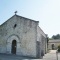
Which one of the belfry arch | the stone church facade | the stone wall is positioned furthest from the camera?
the belfry arch

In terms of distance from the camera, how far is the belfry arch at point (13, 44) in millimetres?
25084

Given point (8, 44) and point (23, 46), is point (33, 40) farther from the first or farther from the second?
point (8, 44)

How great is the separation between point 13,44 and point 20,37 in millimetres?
2305

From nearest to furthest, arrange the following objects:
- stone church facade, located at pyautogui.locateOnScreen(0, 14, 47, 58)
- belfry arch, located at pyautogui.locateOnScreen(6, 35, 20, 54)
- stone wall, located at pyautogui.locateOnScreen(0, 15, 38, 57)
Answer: stone church facade, located at pyautogui.locateOnScreen(0, 14, 47, 58) < stone wall, located at pyautogui.locateOnScreen(0, 15, 38, 57) < belfry arch, located at pyautogui.locateOnScreen(6, 35, 20, 54)

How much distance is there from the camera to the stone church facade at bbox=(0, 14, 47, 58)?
935 inches

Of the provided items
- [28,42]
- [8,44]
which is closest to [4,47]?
[8,44]

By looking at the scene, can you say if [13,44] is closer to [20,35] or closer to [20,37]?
[20,37]

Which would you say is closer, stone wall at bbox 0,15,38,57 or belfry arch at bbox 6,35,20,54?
stone wall at bbox 0,15,38,57

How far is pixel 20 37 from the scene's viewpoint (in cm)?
2500

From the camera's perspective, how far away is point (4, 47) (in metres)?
26.2

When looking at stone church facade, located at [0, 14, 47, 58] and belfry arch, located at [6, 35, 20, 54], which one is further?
belfry arch, located at [6, 35, 20, 54]

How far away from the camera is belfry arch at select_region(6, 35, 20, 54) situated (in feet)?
82.3

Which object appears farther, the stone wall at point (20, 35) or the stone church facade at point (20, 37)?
→ the stone wall at point (20, 35)

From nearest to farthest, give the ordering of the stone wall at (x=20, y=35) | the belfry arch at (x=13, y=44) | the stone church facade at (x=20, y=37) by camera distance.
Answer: the stone church facade at (x=20, y=37), the stone wall at (x=20, y=35), the belfry arch at (x=13, y=44)
